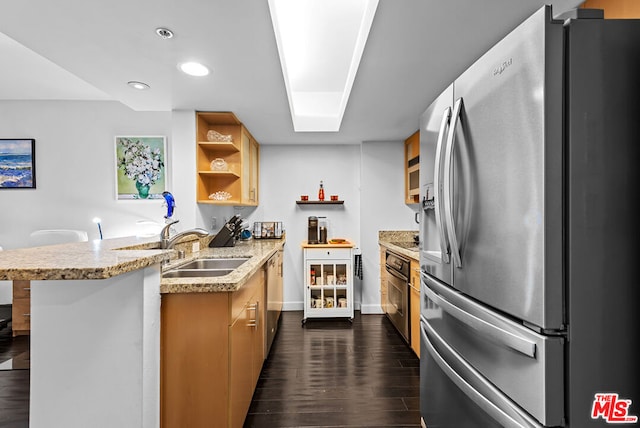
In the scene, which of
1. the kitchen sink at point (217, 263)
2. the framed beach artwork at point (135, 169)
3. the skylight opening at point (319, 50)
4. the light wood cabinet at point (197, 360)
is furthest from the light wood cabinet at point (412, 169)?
the framed beach artwork at point (135, 169)

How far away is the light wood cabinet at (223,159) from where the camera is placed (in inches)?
115

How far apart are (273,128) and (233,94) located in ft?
3.34

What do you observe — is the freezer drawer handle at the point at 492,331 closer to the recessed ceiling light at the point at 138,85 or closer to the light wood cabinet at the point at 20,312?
the recessed ceiling light at the point at 138,85

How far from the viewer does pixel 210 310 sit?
146cm

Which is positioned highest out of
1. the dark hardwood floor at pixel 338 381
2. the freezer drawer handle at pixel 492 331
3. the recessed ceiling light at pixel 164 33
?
the recessed ceiling light at pixel 164 33

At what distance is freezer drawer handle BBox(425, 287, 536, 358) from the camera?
79 centimetres

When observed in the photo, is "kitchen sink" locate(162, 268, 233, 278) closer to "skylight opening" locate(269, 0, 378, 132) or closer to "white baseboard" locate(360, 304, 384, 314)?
"skylight opening" locate(269, 0, 378, 132)

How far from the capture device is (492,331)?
910mm

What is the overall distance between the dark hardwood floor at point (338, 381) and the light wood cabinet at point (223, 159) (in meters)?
1.58

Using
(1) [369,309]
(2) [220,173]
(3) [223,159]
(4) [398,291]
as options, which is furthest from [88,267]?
(1) [369,309]

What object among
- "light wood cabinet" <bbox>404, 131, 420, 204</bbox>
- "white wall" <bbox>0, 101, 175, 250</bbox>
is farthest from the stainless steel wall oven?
"white wall" <bbox>0, 101, 175, 250</bbox>

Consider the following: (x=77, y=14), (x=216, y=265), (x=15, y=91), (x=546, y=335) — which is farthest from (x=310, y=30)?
(x=15, y=91)

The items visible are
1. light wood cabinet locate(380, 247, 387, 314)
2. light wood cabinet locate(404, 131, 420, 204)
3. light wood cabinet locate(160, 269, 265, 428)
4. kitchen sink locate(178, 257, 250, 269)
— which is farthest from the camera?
light wood cabinet locate(380, 247, 387, 314)

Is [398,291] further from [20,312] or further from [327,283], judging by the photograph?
[20,312]
